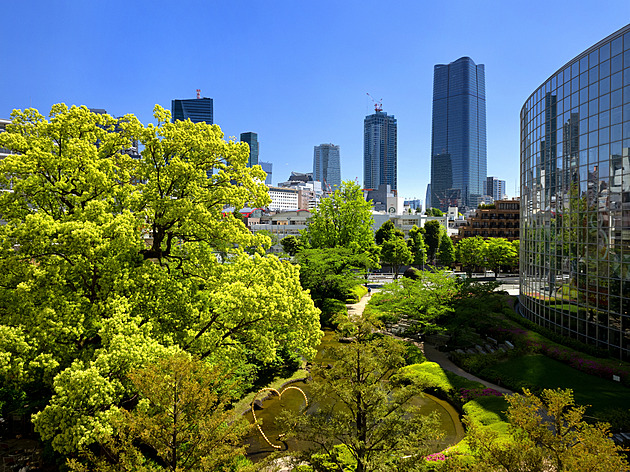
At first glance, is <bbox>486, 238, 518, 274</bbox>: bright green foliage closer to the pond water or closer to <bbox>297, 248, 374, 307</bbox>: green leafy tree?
<bbox>297, 248, 374, 307</bbox>: green leafy tree

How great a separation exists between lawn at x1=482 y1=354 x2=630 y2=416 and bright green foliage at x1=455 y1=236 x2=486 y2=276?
48.4m

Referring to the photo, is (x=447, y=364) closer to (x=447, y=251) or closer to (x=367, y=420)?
(x=367, y=420)

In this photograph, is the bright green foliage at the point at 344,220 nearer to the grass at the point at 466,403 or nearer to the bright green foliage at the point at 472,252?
the grass at the point at 466,403

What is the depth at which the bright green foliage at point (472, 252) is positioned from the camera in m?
70.5

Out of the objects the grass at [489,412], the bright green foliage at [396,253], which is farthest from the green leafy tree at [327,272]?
the bright green foliage at [396,253]

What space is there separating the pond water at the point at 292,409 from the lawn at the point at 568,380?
527 cm

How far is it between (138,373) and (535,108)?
120 ft

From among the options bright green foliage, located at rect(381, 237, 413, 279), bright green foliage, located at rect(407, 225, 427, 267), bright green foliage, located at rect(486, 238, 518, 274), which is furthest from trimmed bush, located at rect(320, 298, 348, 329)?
bright green foliage, located at rect(407, 225, 427, 267)

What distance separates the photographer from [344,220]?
153ft

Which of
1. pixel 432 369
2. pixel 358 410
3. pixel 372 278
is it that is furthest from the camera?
pixel 372 278

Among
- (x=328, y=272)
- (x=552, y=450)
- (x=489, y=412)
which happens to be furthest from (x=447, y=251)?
(x=552, y=450)

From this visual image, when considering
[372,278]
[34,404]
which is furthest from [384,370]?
[372,278]

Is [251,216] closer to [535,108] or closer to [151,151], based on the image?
[535,108]

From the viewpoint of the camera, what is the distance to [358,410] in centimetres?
1173
